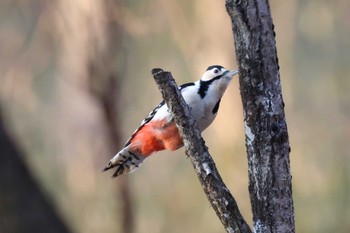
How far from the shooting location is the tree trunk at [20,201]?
392 centimetres

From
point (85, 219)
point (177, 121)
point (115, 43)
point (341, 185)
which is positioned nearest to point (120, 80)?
point (115, 43)

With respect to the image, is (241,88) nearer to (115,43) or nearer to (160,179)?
(115,43)

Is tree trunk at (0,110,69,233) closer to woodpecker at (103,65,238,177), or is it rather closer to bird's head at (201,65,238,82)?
woodpecker at (103,65,238,177)

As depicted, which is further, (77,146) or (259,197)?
(77,146)

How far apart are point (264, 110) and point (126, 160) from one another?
5.13 feet

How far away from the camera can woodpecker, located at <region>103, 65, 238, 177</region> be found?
3.36 metres

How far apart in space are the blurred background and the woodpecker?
323 cm

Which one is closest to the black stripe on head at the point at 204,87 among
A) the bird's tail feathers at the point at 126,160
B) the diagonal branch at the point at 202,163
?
the bird's tail feathers at the point at 126,160

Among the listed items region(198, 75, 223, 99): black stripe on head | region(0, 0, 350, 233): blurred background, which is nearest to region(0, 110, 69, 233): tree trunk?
region(198, 75, 223, 99): black stripe on head

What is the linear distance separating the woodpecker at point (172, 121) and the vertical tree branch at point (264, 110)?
0.91 meters

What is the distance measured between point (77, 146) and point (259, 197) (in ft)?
24.4

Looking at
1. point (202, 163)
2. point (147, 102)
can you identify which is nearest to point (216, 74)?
point (202, 163)

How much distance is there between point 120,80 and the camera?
24.4 feet

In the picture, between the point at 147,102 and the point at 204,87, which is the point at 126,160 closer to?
the point at 204,87
